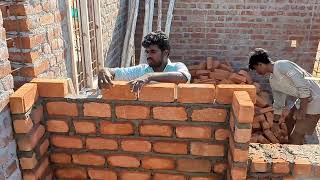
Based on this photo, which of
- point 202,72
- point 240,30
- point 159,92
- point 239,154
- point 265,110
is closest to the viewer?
point 239,154

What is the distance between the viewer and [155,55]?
2.98 metres

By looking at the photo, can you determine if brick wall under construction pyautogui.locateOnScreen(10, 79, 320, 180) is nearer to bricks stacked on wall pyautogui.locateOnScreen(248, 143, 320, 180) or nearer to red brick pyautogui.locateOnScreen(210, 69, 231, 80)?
bricks stacked on wall pyautogui.locateOnScreen(248, 143, 320, 180)

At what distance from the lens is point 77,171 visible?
2570 millimetres

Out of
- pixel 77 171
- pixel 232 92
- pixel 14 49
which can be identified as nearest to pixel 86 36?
pixel 14 49

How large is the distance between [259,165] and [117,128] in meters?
1.02

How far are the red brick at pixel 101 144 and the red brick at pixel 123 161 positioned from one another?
0.09 meters

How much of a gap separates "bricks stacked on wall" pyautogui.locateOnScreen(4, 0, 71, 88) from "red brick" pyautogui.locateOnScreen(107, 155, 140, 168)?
87cm

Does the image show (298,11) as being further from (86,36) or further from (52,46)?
(52,46)

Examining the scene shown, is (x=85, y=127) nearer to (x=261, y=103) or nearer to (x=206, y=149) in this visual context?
(x=206, y=149)

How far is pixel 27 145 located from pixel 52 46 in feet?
3.52

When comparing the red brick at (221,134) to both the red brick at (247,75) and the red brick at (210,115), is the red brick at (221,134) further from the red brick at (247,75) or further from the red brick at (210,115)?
the red brick at (247,75)

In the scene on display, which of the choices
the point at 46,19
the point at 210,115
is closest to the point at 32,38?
the point at 46,19

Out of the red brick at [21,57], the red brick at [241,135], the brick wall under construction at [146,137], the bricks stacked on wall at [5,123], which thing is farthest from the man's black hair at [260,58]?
the bricks stacked on wall at [5,123]

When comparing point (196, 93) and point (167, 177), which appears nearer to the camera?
point (196, 93)
